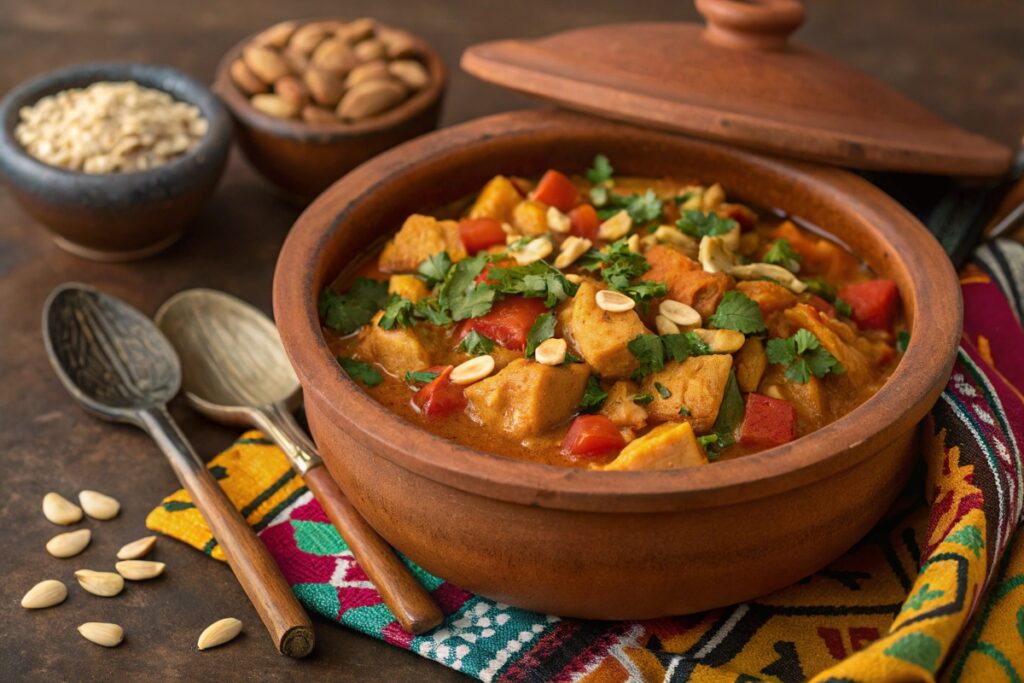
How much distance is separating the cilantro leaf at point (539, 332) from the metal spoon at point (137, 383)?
80 centimetres

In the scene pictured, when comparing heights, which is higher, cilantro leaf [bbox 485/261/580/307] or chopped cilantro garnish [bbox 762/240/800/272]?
chopped cilantro garnish [bbox 762/240/800/272]

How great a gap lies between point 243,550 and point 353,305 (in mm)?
687

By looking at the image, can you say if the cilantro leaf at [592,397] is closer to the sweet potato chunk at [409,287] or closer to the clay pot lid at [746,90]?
the sweet potato chunk at [409,287]

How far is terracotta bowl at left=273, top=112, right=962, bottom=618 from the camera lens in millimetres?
2283

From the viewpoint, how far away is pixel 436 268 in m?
2.97

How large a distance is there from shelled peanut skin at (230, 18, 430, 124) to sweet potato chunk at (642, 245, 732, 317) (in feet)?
5.10

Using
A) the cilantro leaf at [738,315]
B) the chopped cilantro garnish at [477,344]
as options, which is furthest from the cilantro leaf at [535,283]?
the cilantro leaf at [738,315]

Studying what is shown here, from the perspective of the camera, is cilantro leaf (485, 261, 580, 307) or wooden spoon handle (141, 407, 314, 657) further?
cilantro leaf (485, 261, 580, 307)

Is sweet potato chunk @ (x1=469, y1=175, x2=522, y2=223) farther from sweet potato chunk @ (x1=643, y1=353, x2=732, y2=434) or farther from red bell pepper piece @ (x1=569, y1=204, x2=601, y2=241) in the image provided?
sweet potato chunk @ (x1=643, y1=353, x2=732, y2=434)

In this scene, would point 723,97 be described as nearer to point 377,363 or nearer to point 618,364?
point 618,364

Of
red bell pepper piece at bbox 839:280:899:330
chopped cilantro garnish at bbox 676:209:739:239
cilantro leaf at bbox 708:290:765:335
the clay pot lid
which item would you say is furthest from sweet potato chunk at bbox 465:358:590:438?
the clay pot lid

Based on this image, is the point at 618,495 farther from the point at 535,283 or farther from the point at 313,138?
the point at 313,138

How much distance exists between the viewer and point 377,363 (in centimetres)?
284

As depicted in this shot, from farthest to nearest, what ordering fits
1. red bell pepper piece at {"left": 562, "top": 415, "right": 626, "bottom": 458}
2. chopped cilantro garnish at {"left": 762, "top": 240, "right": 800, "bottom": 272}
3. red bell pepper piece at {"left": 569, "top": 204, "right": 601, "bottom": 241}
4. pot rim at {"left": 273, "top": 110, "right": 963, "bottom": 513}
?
red bell pepper piece at {"left": 569, "top": 204, "right": 601, "bottom": 241} < chopped cilantro garnish at {"left": 762, "top": 240, "right": 800, "bottom": 272} < red bell pepper piece at {"left": 562, "top": 415, "right": 626, "bottom": 458} < pot rim at {"left": 273, "top": 110, "right": 963, "bottom": 513}
